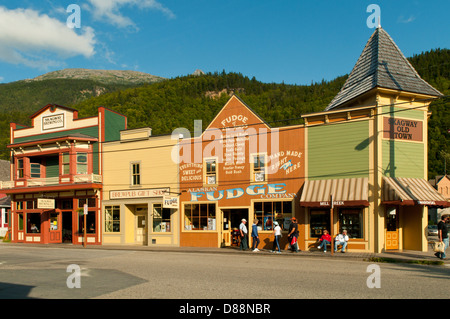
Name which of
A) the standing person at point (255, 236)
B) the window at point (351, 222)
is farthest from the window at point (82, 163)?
the window at point (351, 222)

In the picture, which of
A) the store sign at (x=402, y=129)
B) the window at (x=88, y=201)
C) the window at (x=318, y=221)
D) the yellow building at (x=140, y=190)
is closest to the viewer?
the store sign at (x=402, y=129)

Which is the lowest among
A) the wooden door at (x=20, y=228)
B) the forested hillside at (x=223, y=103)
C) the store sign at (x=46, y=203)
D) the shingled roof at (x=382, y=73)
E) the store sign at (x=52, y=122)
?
the wooden door at (x=20, y=228)

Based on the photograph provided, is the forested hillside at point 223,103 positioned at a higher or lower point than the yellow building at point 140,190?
higher

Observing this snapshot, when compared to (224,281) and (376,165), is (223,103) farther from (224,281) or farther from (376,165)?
(224,281)

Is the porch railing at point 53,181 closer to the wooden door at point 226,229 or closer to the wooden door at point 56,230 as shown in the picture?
the wooden door at point 56,230

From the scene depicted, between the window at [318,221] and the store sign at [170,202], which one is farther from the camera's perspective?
the store sign at [170,202]

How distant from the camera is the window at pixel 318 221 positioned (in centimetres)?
2150

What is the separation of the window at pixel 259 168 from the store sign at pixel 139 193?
20.3 feet

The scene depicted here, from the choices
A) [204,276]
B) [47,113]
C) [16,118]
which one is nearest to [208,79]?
[16,118]

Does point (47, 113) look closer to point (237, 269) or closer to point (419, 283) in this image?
point (237, 269)

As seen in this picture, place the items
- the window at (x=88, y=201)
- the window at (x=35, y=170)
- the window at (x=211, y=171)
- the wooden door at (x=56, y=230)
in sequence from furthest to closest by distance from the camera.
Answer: the window at (x=35, y=170) < the wooden door at (x=56, y=230) < the window at (x=88, y=201) < the window at (x=211, y=171)

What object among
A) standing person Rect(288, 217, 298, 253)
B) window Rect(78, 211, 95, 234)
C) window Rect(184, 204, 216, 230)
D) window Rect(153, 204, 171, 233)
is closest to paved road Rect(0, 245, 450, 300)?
standing person Rect(288, 217, 298, 253)

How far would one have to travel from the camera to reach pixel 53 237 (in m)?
31.4

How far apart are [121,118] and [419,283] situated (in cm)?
2598
